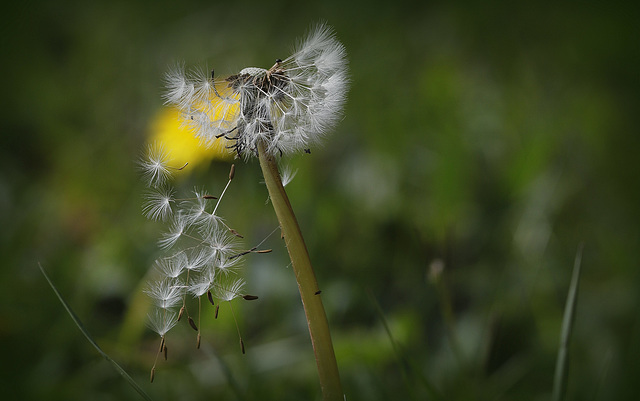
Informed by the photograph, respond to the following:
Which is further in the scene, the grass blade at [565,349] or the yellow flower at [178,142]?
the yellow flower at [178,142]

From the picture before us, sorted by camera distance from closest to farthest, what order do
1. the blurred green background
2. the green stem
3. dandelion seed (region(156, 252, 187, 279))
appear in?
the green stem → dandelion seed (region(156, 252, 187, 279)) → the blurred green background

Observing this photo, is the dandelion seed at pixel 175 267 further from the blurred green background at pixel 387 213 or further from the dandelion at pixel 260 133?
the blurred green background at pixel 387 213

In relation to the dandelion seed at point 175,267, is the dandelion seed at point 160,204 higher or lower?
higher

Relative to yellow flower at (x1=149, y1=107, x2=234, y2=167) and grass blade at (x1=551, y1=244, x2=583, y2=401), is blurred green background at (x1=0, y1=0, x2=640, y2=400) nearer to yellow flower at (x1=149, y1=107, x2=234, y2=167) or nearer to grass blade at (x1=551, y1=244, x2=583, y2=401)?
yellow flower at (x1=149, y1=107, x2=234, y2=167)

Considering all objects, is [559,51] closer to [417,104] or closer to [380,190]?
[417,104]

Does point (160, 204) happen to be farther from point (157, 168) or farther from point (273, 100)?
point (273, 100)

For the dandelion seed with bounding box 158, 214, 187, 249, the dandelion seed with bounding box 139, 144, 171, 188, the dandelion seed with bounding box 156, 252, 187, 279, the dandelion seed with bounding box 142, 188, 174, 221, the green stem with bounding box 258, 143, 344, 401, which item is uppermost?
the dandelion seed with bounding box 139, 144, 171, 188

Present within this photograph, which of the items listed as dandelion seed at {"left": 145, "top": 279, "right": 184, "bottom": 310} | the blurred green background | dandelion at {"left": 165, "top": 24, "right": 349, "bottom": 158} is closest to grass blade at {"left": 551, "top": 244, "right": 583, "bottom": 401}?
the blurred green background

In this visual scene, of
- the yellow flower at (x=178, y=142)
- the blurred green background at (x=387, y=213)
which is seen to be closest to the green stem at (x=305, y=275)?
the blurred green background at (x=387, y=213)
